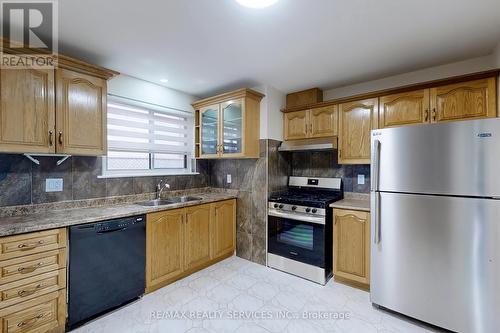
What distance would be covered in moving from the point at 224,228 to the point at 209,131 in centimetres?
139

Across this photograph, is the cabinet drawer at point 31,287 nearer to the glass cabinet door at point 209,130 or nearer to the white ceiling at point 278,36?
the white ceiling at point 278,36

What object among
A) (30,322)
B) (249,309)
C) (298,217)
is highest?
(298,217)

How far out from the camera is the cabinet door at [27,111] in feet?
5.66

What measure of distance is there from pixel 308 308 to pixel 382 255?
0.83 metres

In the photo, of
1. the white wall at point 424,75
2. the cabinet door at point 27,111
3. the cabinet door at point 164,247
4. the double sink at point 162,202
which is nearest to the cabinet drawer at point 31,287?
the cabinet door at point 164,247

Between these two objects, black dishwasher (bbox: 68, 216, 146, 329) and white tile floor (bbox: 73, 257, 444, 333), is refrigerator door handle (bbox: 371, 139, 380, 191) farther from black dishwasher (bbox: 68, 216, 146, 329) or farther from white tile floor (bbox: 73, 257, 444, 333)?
black dishwasher (bbox: 68, 216, 146, 329)

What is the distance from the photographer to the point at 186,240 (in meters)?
2.73

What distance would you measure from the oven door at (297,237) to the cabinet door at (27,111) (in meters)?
2.41

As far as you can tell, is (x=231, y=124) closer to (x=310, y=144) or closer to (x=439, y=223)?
(x=310, y=144)

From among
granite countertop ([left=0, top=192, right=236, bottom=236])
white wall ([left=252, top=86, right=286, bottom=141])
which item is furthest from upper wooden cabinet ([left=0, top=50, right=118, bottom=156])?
white wall ([left=252, top=86, right=286, bottom=141])

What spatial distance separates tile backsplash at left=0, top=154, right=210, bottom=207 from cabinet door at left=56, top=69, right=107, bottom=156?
0.38m

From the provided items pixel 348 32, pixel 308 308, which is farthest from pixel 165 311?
pixel 348 32

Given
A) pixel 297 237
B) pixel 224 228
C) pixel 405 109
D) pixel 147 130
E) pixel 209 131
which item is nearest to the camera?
pixel 405 109

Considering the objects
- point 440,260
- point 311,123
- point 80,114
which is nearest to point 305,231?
point 440,260
